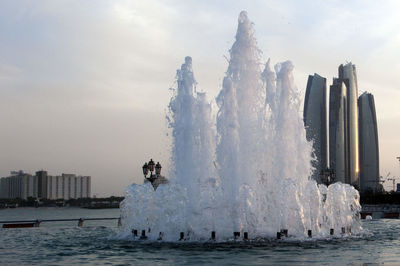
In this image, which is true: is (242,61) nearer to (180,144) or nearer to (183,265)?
(180,144)

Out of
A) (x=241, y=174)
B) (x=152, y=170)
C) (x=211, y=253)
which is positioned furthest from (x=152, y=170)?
(x=211, y=253)

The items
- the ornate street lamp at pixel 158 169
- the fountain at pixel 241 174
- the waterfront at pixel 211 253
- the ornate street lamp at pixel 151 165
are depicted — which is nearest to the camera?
the waterfront at pixel 211 253

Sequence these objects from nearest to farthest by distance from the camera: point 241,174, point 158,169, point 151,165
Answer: point 241,174 → point 151,165 → point 158,169

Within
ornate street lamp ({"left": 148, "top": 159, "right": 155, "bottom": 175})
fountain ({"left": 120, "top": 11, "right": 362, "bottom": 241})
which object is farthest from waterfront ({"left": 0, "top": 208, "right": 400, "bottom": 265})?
ornate street lamp ({"left": 148, "top": 159, "right": 155, "bottom": 175})

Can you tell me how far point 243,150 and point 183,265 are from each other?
13.4 m

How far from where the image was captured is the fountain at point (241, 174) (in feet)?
98.5

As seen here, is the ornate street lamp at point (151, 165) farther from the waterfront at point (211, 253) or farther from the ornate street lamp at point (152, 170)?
the waterfront at point (211, 253)

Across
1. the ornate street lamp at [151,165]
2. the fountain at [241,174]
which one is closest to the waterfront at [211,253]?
the fountain at [241,174]

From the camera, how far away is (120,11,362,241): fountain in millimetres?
30016

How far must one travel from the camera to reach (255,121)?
3391 centimetres

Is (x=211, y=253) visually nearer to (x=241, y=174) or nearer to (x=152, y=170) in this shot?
(x=241, y=174)

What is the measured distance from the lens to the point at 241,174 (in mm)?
32125

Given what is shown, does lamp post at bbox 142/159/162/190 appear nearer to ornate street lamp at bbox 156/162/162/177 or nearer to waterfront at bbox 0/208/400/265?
ornate street lamp at bbox 156/162/162/177

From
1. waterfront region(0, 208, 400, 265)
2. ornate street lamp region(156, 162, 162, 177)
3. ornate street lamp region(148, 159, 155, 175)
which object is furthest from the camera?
ornate street lamp region(156, 162, 162, 177)
